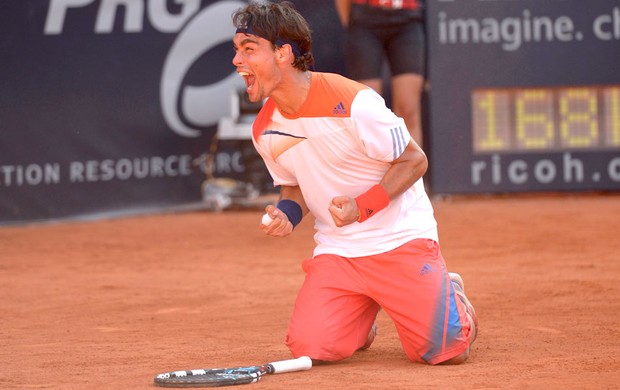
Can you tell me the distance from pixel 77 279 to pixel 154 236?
2.04 metres

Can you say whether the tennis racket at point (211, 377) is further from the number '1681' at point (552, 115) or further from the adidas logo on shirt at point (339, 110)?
the number '1681' at point (552, 115)

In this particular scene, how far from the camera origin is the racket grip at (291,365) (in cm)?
415

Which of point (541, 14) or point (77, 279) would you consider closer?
point (77, 279)

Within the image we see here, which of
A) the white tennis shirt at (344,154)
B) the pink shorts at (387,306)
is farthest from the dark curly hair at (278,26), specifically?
the pink shorts at (387,306)

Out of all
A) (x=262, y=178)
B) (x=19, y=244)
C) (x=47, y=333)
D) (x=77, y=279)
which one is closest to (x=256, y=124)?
(x=47, y=333)

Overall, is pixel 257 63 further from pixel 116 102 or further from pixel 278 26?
pixel 116 102

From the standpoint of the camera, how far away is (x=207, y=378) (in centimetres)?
395

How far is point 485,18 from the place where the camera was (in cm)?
1058

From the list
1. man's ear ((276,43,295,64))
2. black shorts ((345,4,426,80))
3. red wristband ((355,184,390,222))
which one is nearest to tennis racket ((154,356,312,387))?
red wristband ((355,184,390,222))

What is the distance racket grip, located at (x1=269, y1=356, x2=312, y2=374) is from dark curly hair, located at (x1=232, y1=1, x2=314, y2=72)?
101 cm

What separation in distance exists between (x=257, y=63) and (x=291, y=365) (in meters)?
1.03

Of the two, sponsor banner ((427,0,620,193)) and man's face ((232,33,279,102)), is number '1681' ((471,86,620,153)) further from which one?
man's face ((232,33,279,102))

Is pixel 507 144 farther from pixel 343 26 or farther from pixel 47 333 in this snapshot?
pixel 47 333

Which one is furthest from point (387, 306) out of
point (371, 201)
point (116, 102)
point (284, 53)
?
point (116, 102)
